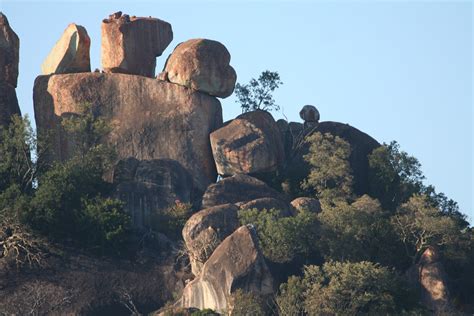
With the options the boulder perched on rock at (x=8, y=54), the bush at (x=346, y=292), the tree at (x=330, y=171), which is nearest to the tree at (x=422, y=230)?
the tree at (x=330, y=171)

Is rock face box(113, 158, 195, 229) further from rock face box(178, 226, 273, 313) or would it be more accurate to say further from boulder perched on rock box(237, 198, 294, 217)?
rock face box(178, 226, 273, 313)

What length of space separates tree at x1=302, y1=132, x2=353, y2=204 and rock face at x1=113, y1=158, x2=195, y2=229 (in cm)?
543

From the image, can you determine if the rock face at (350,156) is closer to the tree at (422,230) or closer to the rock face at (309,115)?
the rock face at (309,115)

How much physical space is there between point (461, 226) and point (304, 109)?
10356 mm

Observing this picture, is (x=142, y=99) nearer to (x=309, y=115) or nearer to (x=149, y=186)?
(x=149, y=186)

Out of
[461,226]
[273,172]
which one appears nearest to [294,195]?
[273,172]

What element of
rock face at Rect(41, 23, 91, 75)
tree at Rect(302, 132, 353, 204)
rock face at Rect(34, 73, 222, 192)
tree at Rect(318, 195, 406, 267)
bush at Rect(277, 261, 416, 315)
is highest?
rock face at Rect(41, 23, 91, 75)

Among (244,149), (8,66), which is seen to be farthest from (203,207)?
(8,66)

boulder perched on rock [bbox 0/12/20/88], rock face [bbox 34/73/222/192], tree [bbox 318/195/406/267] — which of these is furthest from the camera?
boulder perched on rock [bbox 0/12/20/88]

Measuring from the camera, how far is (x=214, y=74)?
275ft

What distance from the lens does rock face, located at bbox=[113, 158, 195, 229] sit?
7881 cm

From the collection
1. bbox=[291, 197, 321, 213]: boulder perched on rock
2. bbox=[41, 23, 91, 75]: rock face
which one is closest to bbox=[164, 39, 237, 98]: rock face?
bbox=[41, 23, 91, 75]: rock face

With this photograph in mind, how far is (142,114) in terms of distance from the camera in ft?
→ 275

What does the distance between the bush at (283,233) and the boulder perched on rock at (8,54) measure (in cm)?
1544
